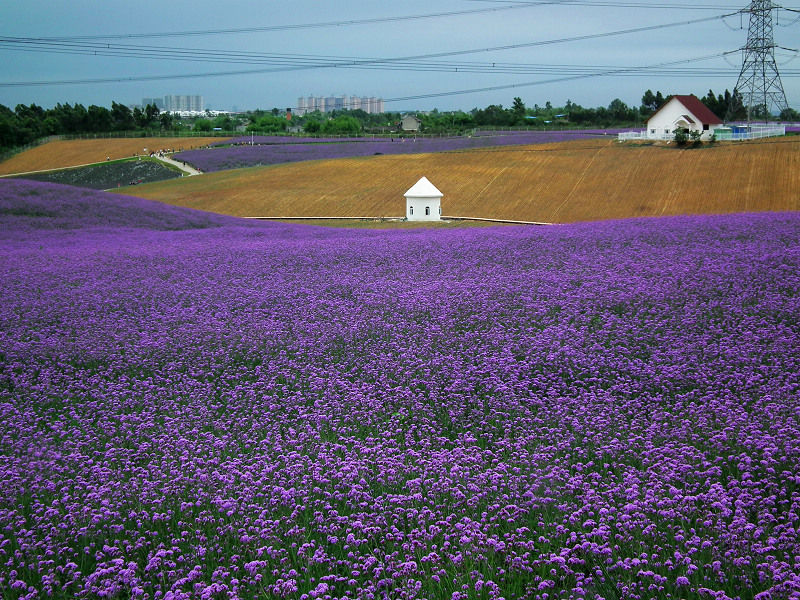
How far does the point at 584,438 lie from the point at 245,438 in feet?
10.6

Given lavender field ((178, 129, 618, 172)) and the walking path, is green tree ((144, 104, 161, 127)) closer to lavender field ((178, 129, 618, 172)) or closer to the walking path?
lavender field ((178, 129, 618, 172))

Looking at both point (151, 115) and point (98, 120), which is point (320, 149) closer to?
point (98, 120)

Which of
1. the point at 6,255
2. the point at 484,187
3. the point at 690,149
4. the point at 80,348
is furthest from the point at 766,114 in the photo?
the point at 80,348

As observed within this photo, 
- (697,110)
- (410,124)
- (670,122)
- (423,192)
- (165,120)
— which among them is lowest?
(423,192)

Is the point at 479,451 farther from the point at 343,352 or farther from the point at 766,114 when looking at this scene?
the point at 766,114

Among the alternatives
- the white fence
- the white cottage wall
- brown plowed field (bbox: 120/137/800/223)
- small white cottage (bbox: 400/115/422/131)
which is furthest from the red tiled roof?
small white cottage (bbox: 400/115/422/131)

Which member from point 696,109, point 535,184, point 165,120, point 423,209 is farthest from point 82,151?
point 696,109

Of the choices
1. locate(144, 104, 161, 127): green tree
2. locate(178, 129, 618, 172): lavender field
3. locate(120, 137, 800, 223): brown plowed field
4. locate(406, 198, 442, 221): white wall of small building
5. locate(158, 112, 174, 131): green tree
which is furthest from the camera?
locate(158, 112, 174, 131): green tree

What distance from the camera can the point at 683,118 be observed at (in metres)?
77.2


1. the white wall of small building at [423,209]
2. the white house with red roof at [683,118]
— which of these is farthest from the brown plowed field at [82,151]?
the white wall of small building at [423,209]

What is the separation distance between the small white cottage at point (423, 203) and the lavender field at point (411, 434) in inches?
1256

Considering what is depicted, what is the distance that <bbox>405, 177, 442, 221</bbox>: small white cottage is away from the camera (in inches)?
1859

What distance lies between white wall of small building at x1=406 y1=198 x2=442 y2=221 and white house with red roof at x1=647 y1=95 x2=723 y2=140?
3661cm

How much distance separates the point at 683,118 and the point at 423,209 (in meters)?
41.4
